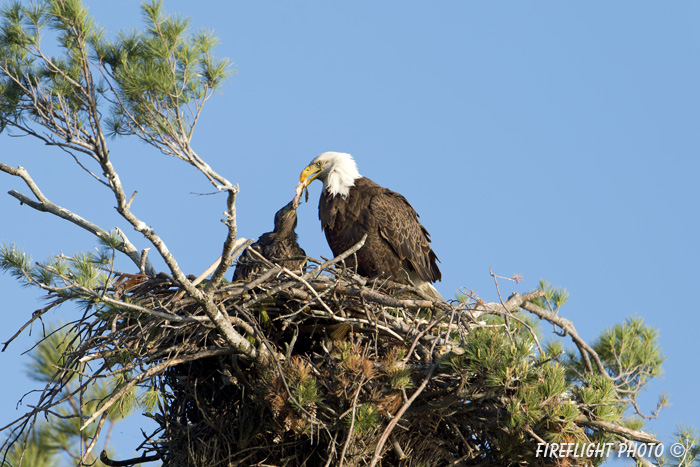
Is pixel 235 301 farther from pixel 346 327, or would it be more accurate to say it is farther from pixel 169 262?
pixel 169 262

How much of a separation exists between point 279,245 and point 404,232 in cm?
108

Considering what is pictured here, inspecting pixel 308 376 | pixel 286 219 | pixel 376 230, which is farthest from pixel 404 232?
pixel 308 376

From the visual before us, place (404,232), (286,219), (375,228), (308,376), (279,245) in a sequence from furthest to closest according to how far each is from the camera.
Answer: (404,232), (375,228), (286,219), (279,245), (308,376)

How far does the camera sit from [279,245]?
5875 millimetres

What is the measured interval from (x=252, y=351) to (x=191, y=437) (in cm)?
72

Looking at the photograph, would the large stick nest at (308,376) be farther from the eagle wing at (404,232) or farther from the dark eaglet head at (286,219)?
the eagle wing at (404,232)

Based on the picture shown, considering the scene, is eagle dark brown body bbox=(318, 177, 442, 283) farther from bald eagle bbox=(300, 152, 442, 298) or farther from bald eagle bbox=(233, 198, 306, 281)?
bald eagle bbox=(233, 198, 306, 281)

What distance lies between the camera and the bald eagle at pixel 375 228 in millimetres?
6336

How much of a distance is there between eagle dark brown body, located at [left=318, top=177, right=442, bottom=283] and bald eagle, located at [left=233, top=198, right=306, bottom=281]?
41cm

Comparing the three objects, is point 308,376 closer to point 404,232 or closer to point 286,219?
point 286,219

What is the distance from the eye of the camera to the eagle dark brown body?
20.8 ft

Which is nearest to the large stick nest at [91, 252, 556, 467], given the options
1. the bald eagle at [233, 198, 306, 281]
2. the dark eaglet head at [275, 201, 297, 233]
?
the bald eagle at [233, 198, 306, 281]

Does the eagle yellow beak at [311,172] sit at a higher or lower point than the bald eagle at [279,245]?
higher

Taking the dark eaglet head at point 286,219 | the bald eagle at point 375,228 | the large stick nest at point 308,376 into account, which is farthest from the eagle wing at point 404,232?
the large stick nest at point 308,376
